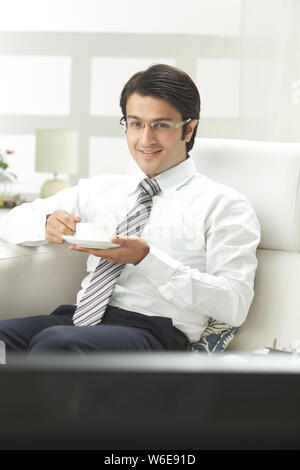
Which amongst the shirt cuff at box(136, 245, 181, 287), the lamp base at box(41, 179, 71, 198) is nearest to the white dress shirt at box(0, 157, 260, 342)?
the shirt cuff at box(136, 245, 181, 287)

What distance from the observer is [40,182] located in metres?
3.77

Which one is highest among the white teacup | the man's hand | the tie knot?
the tie knot

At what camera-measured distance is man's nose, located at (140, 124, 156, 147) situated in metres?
1.41

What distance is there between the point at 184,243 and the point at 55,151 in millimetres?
2214

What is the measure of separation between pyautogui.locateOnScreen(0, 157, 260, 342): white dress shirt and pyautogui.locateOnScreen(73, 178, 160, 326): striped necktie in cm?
2

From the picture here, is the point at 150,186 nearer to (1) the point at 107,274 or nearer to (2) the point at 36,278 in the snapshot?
(1) the point at 107,274

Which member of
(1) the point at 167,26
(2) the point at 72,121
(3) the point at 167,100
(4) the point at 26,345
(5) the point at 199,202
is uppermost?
(1) the point at 167,26

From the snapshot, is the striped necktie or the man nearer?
the man

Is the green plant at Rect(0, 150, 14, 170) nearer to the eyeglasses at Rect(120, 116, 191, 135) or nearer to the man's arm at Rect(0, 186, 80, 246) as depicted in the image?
the man's arm at Rect(0, 186, 80, 246)

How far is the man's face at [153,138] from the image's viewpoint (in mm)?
A: 1410

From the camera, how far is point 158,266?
1.23 meters

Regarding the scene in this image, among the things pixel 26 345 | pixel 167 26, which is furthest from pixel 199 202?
pixel 167 26
